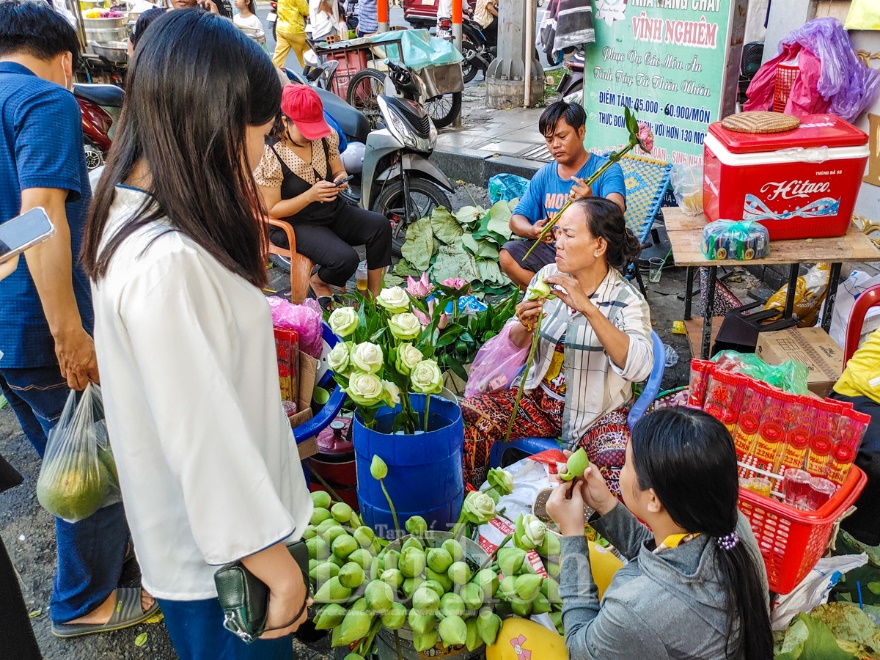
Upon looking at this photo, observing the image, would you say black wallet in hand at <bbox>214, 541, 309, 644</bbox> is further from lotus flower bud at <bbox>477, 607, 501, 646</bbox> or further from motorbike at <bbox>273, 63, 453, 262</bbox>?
motorbike at <bbox>273, 63, 453, 262</bbox>

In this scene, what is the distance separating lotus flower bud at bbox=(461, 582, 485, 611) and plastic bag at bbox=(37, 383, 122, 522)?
1129 millimetres

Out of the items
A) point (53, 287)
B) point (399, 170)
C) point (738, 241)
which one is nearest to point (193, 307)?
point (53, 287)

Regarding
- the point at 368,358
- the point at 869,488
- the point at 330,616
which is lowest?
the point at 869,488

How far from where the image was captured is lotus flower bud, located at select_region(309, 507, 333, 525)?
190cm

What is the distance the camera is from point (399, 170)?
5141 mm

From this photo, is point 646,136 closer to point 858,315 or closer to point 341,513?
point 858,315

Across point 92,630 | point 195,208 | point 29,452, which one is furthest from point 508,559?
point 29,452

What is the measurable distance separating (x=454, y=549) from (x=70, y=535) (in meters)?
1.31

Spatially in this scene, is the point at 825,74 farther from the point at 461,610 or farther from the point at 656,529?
the point at 461,610

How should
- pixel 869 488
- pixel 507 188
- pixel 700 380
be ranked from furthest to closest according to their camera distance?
pixel 507 188, pixel 869 488, pixel 700 380

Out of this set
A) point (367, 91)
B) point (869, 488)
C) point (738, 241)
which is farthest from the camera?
point (367, 91)

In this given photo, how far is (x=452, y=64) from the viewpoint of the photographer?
6.89m

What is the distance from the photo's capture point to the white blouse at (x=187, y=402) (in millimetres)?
1090

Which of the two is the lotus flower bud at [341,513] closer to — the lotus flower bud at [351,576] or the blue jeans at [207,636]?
the lotus flower bud at [351,576]
